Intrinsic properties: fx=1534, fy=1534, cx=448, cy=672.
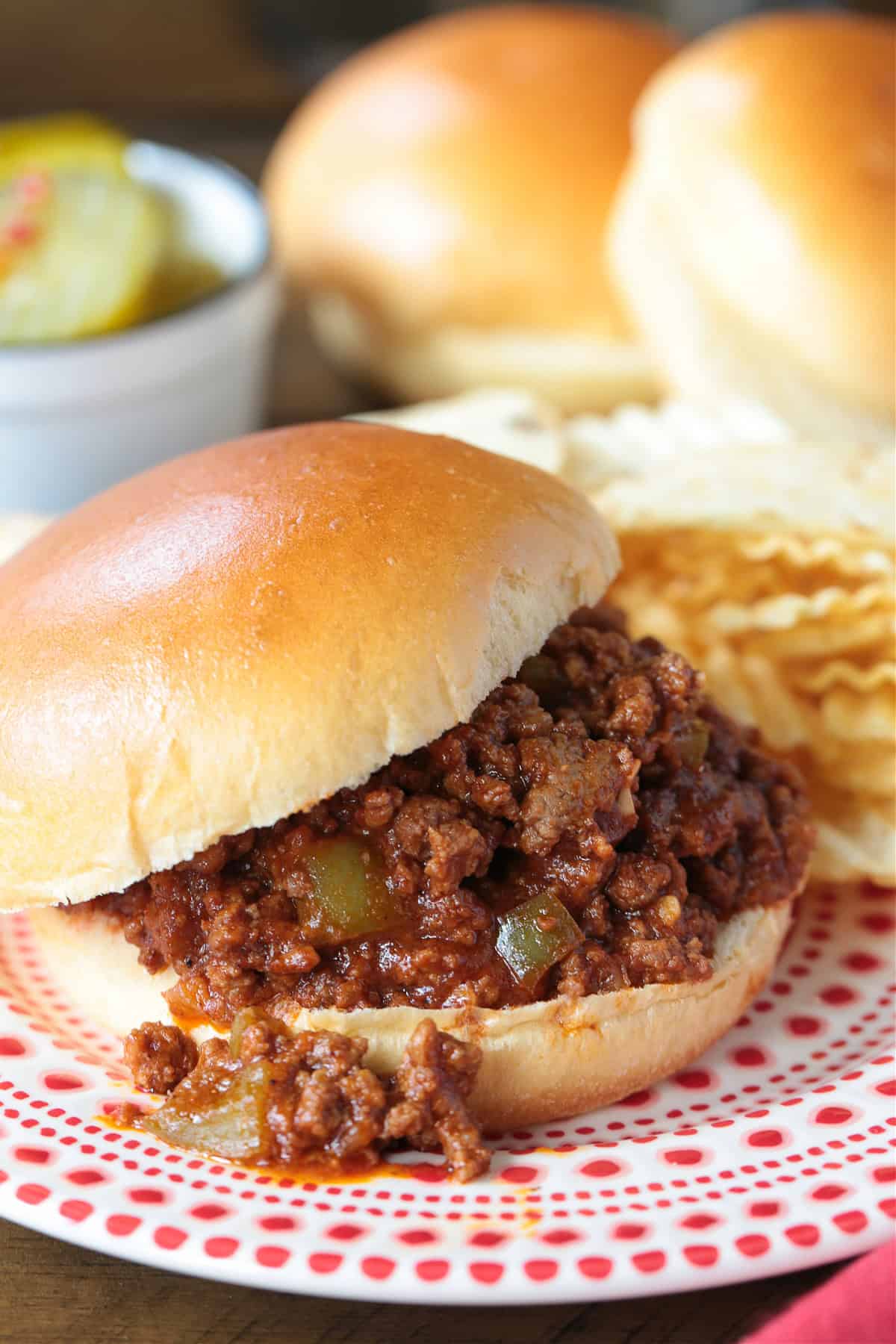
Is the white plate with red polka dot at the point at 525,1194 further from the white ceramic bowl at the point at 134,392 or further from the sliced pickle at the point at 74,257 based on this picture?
the sliced pickle at the point at 74,257

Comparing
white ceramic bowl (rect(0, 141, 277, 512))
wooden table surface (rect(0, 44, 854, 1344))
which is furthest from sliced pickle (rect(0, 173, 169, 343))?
wooden table surface (rect(0, 44, 854, 1344))

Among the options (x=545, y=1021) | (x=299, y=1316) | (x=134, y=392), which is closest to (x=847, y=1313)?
(x=545, y=1021)

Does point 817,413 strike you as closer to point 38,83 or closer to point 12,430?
point 12,430

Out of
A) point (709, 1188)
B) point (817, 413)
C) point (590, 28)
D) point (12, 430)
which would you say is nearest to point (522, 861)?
point (709, 1188)

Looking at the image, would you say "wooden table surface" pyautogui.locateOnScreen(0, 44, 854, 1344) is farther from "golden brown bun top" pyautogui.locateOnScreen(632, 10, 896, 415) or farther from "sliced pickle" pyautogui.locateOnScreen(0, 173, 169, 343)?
"sliced pickle" pyautogui.locateOnScreen(0, 173, 169, 343)

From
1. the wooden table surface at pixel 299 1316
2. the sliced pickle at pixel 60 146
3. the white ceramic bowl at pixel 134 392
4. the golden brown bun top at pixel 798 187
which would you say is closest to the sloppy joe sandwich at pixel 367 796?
the wooden table surface at pixel 299 1316
